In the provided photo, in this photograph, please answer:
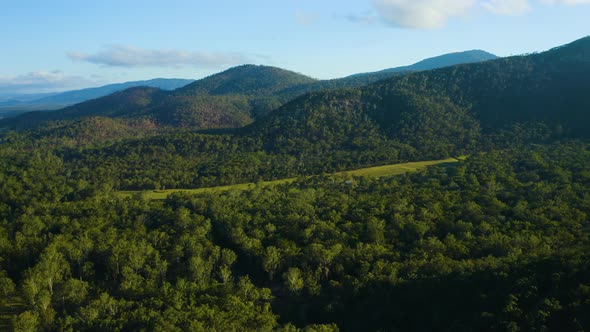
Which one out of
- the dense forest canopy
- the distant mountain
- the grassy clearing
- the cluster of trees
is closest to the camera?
the cluster of trees

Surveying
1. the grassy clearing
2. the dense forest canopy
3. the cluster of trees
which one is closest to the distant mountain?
the dense forest canopy

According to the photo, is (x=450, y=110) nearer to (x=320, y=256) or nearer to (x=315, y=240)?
(x=315, y=240)

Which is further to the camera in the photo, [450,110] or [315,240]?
[450,110]

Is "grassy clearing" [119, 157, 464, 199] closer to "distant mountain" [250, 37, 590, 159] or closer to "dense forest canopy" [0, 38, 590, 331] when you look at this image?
"dense forest canopy" [0, 38, 590, 331]

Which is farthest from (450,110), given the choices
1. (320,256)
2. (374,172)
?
(320,256)

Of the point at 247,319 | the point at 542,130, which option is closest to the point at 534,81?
the point at 542,130

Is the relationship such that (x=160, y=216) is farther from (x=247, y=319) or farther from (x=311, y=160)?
(x=311, y=160)
